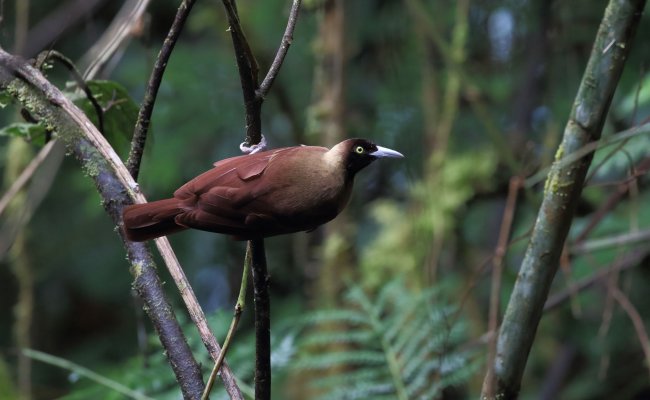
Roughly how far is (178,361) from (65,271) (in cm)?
395

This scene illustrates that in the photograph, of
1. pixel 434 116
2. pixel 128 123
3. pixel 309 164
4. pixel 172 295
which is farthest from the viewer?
pixel 172 295

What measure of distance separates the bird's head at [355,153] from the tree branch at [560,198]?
353mm

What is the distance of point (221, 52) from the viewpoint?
16.8 ft

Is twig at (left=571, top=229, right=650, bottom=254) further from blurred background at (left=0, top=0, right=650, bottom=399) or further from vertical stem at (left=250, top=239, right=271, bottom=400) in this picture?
vertical stem at (left=250, top=239, right=271, bottom=400)

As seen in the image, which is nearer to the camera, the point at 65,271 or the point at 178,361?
the point at 178,361

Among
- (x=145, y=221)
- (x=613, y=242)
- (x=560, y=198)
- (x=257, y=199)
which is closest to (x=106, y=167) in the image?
(x=145, y=221)

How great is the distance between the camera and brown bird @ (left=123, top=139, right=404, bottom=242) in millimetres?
1733

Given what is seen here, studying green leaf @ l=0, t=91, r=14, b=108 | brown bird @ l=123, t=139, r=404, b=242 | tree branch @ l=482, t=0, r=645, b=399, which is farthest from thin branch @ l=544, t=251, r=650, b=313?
green leaf @ l=0, t=91, r=14, b=108

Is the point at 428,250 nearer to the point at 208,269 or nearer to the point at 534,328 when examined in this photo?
the point at 534,328

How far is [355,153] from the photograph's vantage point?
1.91 m

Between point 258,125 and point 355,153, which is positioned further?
point 355,153

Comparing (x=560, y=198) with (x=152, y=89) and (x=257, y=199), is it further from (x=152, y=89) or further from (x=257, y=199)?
(x=152, y=89)

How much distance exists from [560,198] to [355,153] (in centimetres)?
45

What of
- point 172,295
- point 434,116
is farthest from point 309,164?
point 172,295
